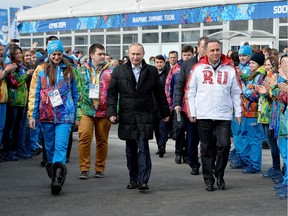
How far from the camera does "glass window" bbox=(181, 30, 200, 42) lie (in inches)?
1172

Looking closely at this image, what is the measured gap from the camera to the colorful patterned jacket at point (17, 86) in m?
12.9

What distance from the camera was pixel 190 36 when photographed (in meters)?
30.1

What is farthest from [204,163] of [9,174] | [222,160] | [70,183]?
[9,174]

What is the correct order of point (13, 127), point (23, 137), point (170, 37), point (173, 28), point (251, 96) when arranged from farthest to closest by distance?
point (170, 37), point (173, 28), point (23, 137), point (13, 127), point (251, 96)

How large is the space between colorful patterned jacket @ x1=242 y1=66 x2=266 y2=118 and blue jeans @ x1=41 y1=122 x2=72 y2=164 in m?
2.97

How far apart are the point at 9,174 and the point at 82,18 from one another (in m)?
23.8

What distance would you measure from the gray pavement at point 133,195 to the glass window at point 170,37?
744 inches

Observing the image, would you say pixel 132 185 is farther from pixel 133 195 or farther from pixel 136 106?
pixel 136 106

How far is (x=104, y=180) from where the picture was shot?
10688 mm

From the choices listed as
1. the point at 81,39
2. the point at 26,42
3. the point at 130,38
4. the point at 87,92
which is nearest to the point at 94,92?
the point at 87,92

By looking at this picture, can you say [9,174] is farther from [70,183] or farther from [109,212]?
[109,212]

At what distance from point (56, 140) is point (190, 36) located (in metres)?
20.7

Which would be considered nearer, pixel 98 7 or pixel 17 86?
pixel 17 86

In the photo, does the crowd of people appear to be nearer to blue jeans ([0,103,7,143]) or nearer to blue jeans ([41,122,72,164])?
blue jeans ([41,122,72,164])
